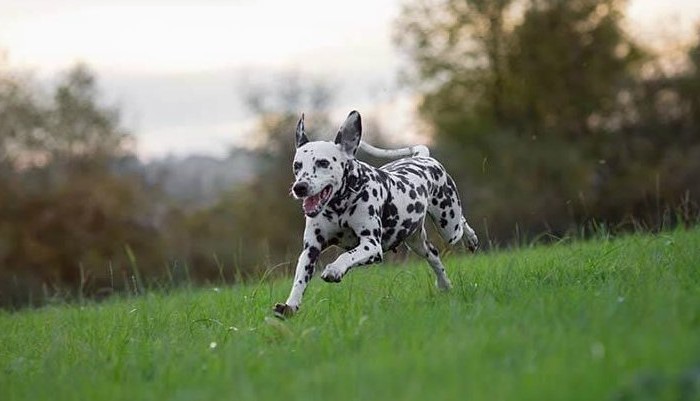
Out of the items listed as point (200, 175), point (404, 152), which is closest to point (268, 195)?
point (200, 175)

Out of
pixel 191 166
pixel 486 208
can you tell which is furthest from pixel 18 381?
pixel 191 166

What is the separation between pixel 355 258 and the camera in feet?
27.2

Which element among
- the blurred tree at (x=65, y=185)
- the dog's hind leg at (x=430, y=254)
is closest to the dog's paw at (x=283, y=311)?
the dog's hind leg at (x=430, y=254)

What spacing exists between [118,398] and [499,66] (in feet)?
110

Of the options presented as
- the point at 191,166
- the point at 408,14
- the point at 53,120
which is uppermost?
the point at 408,14

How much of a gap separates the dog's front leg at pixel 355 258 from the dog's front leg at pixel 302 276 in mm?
330

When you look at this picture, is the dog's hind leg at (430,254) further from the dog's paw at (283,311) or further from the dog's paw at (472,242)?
the dog's paw at (283,311)

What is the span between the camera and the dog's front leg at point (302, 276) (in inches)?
324

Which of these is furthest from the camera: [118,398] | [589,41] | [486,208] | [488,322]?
[589,41]

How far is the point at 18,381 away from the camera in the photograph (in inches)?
276

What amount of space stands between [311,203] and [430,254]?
1771 millimetres

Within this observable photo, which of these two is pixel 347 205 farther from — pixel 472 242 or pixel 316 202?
pixel 472 242

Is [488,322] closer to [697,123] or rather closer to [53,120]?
[697,123]

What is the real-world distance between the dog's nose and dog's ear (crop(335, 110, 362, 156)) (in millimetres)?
591
